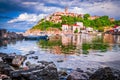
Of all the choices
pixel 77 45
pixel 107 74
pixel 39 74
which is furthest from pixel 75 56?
pixel 77 45

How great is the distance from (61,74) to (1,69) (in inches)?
168

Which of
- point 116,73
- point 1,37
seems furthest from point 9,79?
point 1,37

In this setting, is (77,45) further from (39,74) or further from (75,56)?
(39,74)

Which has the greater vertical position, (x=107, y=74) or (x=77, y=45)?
(x=107, y=74)

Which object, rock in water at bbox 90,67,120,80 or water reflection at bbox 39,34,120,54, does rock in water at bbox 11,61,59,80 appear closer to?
rock in water at bbox 90,67,120,80

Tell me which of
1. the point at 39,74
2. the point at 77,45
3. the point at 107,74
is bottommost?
the point at 77,45

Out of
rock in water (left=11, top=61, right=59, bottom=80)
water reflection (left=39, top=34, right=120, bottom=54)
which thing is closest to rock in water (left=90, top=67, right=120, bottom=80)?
rock in water (left=11, top=61, right=59, bottom=80)

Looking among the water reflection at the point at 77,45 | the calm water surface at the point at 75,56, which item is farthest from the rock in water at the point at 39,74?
the water reflection at the point at 77,45

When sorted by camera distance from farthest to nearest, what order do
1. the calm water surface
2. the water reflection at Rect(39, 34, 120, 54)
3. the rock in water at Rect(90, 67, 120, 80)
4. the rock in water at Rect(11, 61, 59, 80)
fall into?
the water reflection at Rect(39, 34, 120, 54) → the calm water surface → the rock in water at Rect(11, 61, 59, 80) → the rock in water at Rect(90, 67, 120, 80)

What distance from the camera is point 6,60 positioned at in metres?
24.6

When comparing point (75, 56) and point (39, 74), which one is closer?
point (39, 74)

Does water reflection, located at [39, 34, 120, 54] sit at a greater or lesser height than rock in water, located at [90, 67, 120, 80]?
lesser

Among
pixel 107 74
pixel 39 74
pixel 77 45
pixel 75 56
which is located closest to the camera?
pixel 107 74

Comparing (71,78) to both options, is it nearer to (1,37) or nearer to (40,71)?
(40,71)
